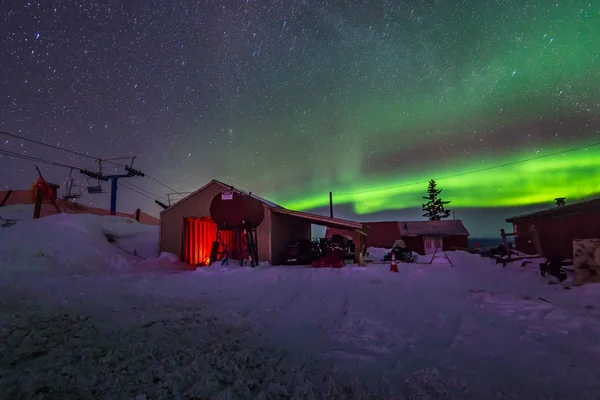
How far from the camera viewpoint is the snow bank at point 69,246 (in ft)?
40.7

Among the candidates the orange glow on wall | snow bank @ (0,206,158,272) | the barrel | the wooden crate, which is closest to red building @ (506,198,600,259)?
the wooden crate

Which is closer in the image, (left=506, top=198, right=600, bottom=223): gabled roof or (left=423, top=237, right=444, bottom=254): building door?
(left=506, top=198, right=600, bottom=223): gabled roof

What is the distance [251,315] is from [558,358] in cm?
513

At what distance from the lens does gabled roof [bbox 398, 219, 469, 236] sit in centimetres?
4188

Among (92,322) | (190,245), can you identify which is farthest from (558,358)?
(190,245)

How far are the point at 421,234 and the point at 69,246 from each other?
3979 cm

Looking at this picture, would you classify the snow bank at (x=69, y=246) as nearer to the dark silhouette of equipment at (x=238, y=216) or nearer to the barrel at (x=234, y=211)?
the dark silhouette of equipment at (x=238, y=216)

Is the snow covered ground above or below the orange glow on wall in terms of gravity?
below

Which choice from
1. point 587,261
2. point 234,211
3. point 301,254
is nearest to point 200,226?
point 234,211

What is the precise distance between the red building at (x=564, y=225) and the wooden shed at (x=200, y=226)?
1342 cm

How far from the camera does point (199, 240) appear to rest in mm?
19453

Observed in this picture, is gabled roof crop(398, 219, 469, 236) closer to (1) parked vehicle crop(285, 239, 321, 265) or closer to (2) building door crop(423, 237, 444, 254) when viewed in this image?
(2) building door crop(423, 237, 444, 254)

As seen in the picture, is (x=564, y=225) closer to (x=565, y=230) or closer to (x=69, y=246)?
(x=565, y=230)

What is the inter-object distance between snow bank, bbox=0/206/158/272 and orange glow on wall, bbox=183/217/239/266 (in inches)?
87.2
